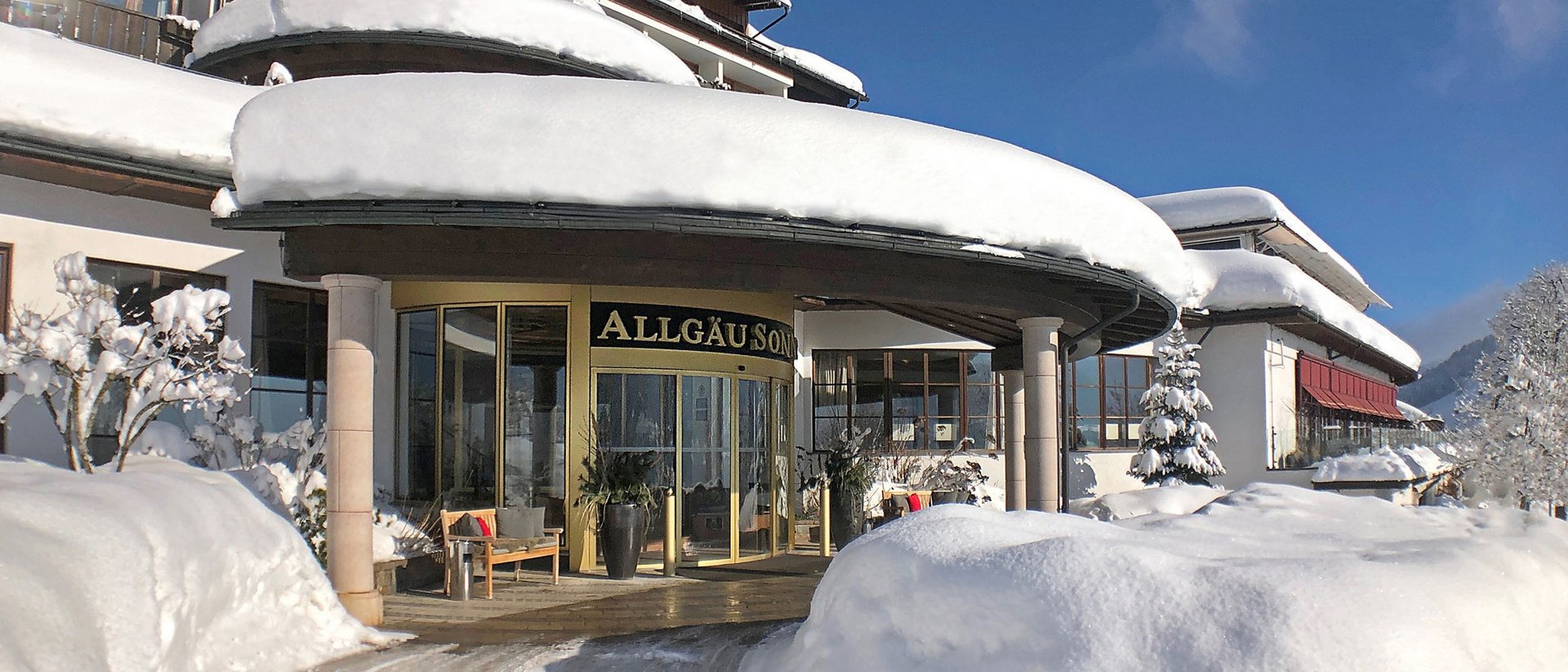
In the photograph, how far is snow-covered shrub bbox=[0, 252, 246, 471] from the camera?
7.76 meters

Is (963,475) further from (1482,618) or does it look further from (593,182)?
(1482,618)

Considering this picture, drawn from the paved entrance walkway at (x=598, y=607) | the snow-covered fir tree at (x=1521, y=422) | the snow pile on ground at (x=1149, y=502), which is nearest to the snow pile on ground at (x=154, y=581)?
the paved entrance walkway at (x=598, y=607)

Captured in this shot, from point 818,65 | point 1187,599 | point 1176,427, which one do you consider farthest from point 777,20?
point 1187,599

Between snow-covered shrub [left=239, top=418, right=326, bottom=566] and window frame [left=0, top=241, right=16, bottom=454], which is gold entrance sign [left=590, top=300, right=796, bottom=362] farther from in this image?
window frame [left=0, top=241, right=16, bottom=454]

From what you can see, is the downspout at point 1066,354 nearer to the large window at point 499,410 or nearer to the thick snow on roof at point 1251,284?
the large window at point 499,410

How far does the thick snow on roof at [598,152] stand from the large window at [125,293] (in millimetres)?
3816

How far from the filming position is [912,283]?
8859 mm

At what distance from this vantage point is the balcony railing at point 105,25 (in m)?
11.9

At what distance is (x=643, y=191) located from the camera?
283 inches

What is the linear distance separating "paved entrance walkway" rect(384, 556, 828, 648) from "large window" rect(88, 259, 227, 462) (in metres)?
3.02

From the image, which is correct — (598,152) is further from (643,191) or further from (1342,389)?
(1342,389)

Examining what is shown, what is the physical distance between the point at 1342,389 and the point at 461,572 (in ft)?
81.3

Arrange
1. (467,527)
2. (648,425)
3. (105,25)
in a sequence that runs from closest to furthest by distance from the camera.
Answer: (467,527) < (648,425) < (105,25)

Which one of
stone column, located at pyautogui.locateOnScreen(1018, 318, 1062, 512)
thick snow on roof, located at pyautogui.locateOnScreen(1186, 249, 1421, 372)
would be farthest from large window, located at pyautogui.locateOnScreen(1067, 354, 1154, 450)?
stone column, located at pyautogui.locateOnScreen(1018, 318, 1062, 512)
